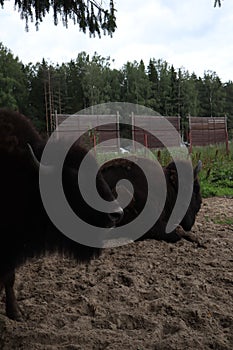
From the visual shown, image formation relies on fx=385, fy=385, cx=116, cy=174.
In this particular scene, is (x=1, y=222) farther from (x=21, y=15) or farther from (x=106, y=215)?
(x=21, y=15)

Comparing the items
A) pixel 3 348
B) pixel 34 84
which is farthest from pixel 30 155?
pixel 34 84

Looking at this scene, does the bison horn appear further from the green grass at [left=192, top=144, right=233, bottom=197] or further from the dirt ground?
the green grass at [left=192, top=144, right=233, bottom=197]

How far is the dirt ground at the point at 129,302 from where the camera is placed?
2766mm

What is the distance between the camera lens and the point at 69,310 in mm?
3283

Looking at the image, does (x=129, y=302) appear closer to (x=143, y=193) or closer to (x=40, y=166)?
(x=40, y=166)

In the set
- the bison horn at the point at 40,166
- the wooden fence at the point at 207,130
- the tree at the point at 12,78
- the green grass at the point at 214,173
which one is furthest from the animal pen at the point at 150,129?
the tree at the point at 12,78

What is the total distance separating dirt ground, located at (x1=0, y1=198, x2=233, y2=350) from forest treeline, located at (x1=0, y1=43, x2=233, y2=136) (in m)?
40.7

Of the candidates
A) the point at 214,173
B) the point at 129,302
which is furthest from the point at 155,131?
the point at 129,302

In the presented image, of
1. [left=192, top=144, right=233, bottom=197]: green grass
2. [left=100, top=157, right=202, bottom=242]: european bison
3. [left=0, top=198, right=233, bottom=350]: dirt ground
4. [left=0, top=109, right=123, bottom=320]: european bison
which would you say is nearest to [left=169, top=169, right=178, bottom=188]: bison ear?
[left=100, top=157, right=202, bottom=242]: european bison

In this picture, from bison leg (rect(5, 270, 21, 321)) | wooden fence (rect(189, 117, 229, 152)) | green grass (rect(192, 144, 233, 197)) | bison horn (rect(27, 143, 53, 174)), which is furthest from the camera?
wooden fence (rect(189, 117, 229, 152))

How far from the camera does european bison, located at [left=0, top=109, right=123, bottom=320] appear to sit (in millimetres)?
2744

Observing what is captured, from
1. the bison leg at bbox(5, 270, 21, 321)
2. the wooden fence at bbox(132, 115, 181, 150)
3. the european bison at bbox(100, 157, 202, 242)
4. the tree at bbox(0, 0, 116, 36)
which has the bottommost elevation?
the bison leg at bbox(5, 270, 21, 321)

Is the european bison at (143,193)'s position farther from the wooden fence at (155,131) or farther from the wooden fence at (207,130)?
the wooden fence at (207,130)

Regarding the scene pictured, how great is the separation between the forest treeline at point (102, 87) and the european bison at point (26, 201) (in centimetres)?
4188
